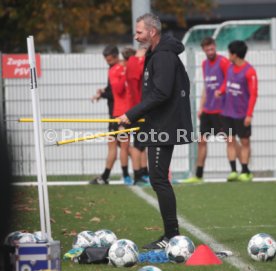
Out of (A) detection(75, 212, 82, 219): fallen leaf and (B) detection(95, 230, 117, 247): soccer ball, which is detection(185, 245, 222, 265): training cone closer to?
(B) detection(95, 230, 117, 247): soccer ball

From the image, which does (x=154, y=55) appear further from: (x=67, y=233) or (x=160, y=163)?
(x=67, y=233)

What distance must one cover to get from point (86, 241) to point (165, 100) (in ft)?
4.93

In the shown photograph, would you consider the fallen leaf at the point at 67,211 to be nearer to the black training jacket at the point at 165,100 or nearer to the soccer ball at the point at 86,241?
the black training jacket at the point at 165,100

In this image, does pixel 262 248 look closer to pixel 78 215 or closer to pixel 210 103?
pixel 78 215

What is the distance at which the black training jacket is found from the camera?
9922mm

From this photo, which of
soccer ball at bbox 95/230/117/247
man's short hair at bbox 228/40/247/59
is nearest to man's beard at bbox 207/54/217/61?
man's short hair at bbox 228/40/247/59

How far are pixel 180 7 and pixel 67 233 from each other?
17.2 m

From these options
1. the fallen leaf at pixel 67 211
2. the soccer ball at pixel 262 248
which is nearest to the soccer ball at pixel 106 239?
the soccer ball at pixel 262 248

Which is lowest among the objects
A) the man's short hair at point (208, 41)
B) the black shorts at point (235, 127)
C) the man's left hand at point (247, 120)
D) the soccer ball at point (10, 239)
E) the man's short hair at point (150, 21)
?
the black shorts at point (235, 127)

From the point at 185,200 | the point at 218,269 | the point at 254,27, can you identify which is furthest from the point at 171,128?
the point at 254,27

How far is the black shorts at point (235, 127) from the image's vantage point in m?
17.1

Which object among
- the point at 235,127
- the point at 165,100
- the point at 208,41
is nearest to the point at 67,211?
the point at 165,100

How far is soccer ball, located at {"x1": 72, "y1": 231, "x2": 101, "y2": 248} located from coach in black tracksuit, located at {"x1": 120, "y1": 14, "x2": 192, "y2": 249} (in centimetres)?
59

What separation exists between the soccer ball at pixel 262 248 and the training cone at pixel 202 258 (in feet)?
1.29
